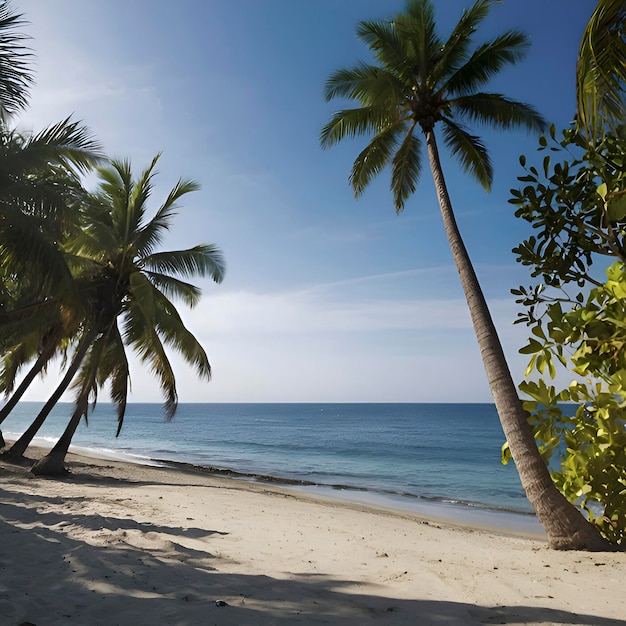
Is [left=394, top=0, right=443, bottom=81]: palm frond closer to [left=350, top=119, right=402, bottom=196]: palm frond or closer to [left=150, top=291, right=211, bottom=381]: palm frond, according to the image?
[left=350, top=119, right=402, bottom=196]: palm frond

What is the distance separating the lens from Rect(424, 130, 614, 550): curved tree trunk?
5746mm

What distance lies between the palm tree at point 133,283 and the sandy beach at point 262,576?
23.5 ft

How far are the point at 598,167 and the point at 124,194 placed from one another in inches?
526

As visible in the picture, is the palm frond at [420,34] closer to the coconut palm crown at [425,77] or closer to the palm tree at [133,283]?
the coconut palm crown at [425,77]

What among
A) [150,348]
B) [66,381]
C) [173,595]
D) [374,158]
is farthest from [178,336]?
[173,595]

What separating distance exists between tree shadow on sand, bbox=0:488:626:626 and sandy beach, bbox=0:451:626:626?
1 centimetres

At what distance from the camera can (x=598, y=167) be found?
14.8ft

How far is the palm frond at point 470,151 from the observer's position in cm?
999

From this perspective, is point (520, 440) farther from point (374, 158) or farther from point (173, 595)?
point (374, 158)

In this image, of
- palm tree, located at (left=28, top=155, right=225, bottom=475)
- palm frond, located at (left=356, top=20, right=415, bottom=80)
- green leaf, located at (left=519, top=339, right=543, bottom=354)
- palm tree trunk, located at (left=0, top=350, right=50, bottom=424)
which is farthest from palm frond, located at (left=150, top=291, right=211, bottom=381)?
green leaf, located at (left=519, top=339, right=543, bottom=354)

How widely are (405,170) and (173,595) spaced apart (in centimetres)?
975

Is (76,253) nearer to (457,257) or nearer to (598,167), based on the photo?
(457,257)

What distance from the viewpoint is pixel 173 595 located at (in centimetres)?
339

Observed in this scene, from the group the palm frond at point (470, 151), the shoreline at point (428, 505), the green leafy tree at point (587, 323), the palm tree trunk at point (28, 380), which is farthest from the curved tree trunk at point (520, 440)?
the palm tree trunk at point (28, 380)
